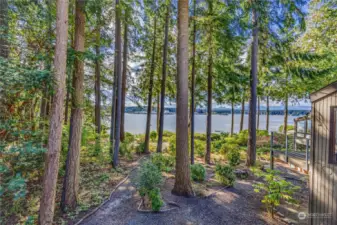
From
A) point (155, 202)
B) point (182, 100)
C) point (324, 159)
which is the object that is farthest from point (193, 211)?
point (324, 159)

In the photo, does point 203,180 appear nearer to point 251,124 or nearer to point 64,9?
point 251,124

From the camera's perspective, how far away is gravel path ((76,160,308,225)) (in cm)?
399

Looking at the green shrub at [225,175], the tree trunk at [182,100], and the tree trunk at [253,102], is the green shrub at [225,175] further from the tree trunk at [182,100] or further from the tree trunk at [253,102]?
the tree trunk at [253,102]

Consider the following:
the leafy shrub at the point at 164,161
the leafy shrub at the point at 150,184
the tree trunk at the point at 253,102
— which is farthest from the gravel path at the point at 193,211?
the tree trunk at the point at 253,102

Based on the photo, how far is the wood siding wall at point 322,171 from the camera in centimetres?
329

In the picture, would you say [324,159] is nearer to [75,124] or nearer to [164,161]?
[75,124]

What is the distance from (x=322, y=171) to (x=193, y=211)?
294cm

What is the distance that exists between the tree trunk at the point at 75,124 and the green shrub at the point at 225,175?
4.52 m

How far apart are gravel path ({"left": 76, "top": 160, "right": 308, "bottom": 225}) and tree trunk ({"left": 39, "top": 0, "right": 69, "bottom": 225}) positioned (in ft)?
3.07

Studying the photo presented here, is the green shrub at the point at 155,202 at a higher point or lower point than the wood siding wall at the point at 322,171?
lower

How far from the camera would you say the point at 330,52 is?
692cm

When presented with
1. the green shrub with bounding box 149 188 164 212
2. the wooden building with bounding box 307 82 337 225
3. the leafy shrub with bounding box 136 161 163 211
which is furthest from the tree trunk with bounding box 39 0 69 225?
the wooden building with bounding box 307 82 337 225

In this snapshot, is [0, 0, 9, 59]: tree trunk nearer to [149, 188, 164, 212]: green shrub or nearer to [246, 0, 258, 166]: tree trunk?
[149, 188, 164, 212]: green shrub

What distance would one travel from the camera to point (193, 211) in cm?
438
